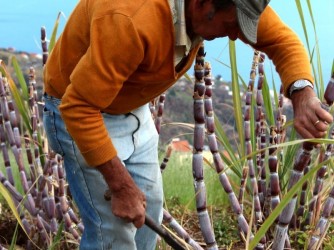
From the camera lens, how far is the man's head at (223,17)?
193 cm

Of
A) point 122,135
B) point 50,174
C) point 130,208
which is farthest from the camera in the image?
point 50,174

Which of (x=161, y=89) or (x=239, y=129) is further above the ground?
(x=161, y=89)

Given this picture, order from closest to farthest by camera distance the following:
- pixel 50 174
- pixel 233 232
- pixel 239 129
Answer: pixel 239 129, pixel 50 174, pixel 233 232

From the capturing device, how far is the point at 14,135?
132 inches

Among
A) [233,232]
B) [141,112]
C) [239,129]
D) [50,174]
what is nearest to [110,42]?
[141,112]

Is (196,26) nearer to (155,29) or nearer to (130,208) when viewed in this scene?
(155,29)

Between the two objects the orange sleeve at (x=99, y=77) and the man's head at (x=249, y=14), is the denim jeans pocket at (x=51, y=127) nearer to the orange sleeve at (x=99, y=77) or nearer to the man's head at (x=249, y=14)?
the orange sleeve at (x=99, y=77)

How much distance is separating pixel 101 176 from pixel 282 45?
2.36 feet

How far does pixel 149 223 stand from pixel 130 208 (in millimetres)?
162

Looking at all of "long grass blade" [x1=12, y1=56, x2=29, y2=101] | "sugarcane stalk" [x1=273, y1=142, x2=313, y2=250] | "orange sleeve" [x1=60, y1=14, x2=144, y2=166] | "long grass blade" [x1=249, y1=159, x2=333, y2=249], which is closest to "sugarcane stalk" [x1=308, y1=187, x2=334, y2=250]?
"sugarcane stalk" [x1=273, y1=142, x2=313, y2=250]

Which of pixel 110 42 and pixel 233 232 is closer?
pixel 110 42

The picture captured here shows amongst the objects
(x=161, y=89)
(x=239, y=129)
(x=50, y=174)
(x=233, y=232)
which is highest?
(x=161, y=89)

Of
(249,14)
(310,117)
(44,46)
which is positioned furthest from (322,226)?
(44,46)

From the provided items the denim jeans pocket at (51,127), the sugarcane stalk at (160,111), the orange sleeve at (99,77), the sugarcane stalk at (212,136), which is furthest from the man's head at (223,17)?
the sugarcane stalk at (160,111)
